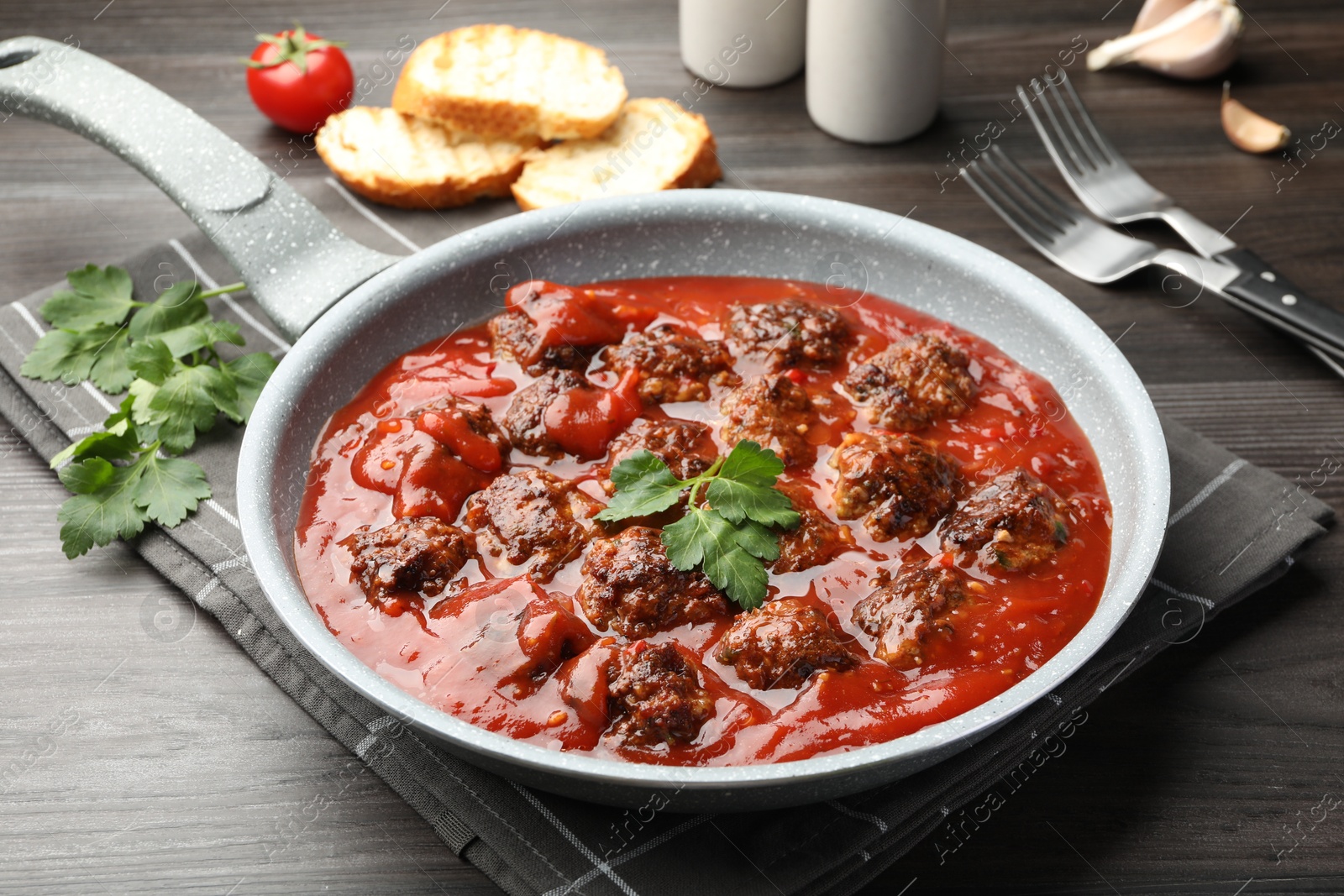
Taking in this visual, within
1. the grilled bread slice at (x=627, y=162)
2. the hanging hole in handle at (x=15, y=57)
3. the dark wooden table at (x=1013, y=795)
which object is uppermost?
the hanging hole in handle at (x=15, y=57)

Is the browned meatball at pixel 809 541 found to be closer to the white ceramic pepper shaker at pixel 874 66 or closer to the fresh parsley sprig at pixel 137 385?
the fresh parsley sprig at pixel 137 385

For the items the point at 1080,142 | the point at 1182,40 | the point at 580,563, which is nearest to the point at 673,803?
the point at 580,563

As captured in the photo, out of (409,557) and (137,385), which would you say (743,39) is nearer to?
(137,385)

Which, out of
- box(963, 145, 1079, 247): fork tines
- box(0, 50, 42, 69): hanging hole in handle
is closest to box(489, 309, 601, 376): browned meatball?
box(963, 145, 1079, 247): fork tines

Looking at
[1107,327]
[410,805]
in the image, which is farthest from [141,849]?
[1107,327]

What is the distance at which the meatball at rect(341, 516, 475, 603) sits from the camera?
354cm

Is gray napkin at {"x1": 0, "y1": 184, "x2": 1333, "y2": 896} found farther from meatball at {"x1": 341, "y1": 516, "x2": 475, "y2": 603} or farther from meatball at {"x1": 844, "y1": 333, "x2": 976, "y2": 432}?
meatball at {"x1": 844, "y1": 333, "x2": 976, "y2": 432}

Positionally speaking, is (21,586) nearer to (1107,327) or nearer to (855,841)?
(855,841)

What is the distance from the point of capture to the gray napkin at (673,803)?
3266 mm

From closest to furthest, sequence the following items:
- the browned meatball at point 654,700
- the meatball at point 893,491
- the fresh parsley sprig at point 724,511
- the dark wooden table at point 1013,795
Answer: the browned meatball at point 654,700 → the dark wooden table at point 1013,795 → the fresh parsley sprig at point 724,511 → the meatball at point 893,491

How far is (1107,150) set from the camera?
5.82 metres

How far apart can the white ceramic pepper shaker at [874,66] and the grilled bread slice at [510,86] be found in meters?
1.05

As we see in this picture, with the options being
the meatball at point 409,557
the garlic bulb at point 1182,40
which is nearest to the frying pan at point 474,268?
the meatball at point 409,557

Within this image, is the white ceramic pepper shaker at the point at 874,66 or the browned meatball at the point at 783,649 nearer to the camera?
the browned meatball at the point at 783,649
